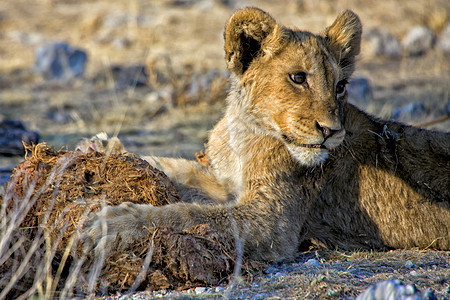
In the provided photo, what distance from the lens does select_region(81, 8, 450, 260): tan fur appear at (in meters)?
3.93

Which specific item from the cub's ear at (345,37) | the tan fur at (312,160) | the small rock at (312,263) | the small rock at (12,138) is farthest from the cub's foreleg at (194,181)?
the small rock at (12,138)

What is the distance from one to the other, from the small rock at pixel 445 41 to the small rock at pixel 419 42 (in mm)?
224

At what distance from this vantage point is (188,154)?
7047 millimetres

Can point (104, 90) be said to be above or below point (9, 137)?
above

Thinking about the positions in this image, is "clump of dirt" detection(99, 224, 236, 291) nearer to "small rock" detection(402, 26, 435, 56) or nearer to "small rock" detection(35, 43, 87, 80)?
"small rock" detection(35, 43, 87, 80)

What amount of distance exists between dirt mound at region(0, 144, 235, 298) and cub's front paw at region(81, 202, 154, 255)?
0.19 ft

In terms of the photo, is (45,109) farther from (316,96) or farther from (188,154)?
(316,96)

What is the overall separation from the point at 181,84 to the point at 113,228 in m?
7.00

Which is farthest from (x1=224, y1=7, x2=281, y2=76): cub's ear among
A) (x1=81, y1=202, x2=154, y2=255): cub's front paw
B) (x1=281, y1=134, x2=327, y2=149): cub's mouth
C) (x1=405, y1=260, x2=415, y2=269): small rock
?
(x1=405, y1=260, x2=415, y2=269): small rock

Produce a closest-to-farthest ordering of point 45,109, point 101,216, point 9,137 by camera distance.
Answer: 1. point 101,216
2. point 9,137
3. point 45,109

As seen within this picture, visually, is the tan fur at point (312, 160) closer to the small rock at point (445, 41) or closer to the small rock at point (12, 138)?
the small rock at point (12, 138)

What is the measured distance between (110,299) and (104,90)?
28.6 feet

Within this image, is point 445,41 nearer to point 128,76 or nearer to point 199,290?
point 128,76

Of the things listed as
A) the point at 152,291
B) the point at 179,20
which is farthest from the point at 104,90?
the point at 152,291
